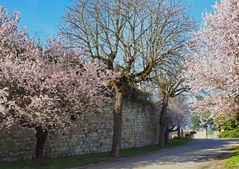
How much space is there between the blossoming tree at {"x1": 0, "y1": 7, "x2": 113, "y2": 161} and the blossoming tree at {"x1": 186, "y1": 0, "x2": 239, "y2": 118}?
4539mm

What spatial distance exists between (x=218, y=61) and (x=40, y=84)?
6.61 m

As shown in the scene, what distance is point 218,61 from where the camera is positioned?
41.6 ft

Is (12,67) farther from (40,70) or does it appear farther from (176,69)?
(176,69)

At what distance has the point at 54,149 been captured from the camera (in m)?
19.3

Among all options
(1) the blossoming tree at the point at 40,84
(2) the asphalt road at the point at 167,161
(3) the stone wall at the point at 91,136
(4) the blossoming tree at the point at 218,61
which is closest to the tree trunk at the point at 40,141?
(1) the blossoming tree at the point at 40,84

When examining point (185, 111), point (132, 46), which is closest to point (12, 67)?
point (132, 46)

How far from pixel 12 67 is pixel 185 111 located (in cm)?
3297

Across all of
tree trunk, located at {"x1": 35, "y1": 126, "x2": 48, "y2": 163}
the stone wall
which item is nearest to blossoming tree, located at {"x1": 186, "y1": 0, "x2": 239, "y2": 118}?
tree trunk, located at {"x1": 35, "y1": 126, "x2": 48, "y2": 163}

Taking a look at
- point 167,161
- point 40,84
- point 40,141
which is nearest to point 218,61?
point 40,84

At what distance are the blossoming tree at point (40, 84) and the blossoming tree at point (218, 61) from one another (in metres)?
4.54

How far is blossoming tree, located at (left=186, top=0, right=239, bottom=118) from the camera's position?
11.9 metres

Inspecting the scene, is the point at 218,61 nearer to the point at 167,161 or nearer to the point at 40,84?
the point at 40,84

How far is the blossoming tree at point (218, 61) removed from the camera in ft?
38.9

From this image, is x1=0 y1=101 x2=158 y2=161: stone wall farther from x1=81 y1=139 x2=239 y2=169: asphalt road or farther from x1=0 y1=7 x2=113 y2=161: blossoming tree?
x1=81 y1=139 x2=239 y2=169: asphalt road
